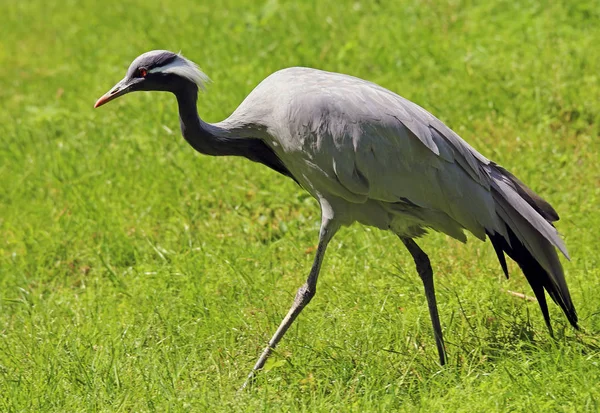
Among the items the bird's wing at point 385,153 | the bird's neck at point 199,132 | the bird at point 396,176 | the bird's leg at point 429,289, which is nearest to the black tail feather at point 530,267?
the bird at point 396,176

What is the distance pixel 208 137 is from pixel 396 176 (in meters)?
1.01

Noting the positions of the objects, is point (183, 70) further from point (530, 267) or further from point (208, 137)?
point (530, 267)

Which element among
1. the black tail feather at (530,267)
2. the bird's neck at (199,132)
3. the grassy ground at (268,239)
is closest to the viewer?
the grassy ground at (268,239)

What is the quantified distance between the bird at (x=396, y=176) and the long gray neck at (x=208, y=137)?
0.16 m

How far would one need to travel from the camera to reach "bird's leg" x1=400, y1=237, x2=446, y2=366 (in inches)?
186

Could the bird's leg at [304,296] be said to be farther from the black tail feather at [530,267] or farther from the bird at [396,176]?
the black tail feather at [530,267]

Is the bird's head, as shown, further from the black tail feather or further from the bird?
the black tail feather

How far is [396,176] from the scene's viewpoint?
473 cm

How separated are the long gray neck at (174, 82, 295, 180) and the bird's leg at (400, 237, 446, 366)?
0.82 meters

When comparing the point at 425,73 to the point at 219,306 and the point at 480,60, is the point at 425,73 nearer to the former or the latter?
the point at 480,60

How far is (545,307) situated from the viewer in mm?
4621

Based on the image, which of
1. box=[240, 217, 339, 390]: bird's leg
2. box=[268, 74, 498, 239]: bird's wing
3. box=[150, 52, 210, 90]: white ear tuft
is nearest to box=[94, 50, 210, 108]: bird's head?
box=[150, 52, 210, 90]: white ear tuft

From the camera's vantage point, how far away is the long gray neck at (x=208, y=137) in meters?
4.97

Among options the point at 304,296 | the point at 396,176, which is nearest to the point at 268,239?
the point at 304,296
